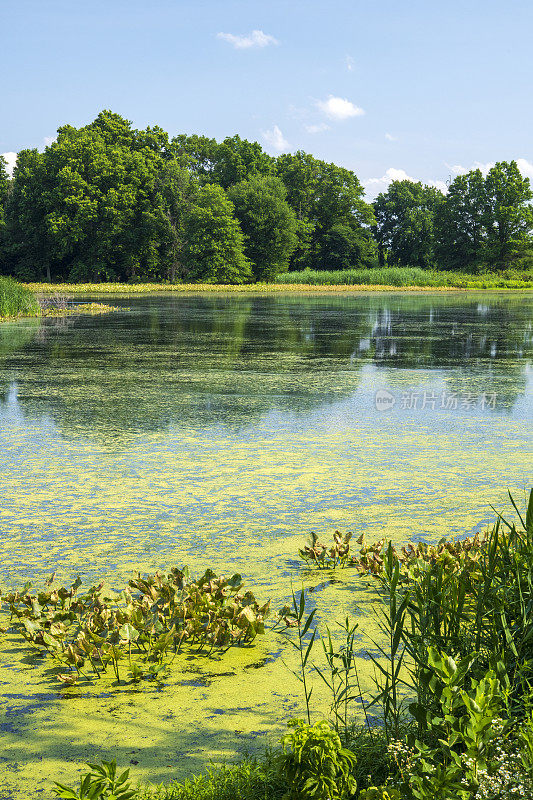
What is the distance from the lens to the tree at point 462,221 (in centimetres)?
6575

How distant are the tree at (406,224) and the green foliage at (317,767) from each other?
6963cm

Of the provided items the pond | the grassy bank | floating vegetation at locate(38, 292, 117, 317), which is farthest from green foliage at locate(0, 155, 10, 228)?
the pond

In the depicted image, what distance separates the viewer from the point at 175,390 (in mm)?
8930

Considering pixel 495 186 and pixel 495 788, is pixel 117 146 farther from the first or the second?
pixel 495 788

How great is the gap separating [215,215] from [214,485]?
166 ft

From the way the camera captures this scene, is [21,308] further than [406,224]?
No

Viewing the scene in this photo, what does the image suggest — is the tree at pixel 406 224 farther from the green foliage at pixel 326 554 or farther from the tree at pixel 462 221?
the green foliage at pixel 326 554

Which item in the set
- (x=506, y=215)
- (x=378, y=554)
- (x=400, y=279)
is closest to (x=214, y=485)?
(x=378, y=554)

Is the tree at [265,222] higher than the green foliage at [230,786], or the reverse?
the tree at [265,222]

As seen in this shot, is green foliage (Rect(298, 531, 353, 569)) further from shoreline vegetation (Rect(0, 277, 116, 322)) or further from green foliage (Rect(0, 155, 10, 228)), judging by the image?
green foliage (Rect(0, 155, 10, 228))

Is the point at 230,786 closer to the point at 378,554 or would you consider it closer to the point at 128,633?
the point at 128,633

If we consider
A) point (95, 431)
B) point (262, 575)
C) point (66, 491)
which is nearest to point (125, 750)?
point (262, 575)

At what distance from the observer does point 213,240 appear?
175 feet

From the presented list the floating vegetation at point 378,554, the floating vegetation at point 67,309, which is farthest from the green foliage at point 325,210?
the floating vegetation at point 378,554
